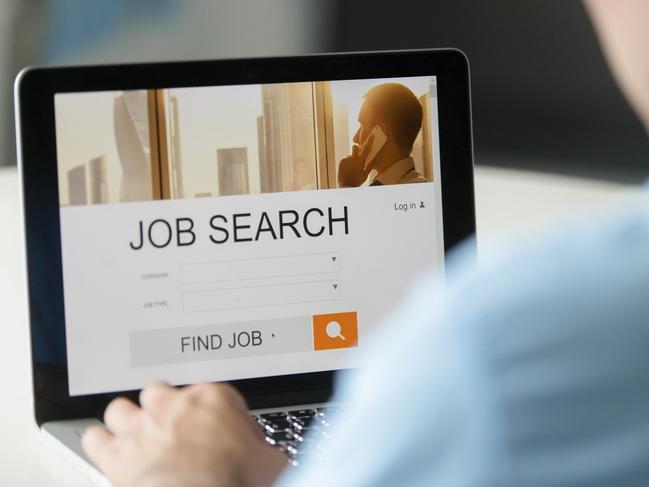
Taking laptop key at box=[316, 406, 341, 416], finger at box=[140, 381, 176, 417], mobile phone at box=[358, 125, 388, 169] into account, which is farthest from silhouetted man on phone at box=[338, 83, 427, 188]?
finger at box=[140, 381, 176, 417]


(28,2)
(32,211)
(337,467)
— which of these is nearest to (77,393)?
(32,211)

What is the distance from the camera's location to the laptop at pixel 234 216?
0.88 meters

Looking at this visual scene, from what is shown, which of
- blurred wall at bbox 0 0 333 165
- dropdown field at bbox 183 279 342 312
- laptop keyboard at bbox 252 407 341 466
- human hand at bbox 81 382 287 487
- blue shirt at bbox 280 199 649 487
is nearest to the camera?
blue shirt at bbox 280 199 649 487

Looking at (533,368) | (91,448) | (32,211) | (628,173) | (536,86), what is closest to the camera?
(533,368)

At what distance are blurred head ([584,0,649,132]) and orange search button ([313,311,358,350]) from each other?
48 centimetres

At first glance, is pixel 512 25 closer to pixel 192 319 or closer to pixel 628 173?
pixel 628 173

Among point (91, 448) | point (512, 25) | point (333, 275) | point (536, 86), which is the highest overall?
point (512, 25)

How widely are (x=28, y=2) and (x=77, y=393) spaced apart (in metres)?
2.62

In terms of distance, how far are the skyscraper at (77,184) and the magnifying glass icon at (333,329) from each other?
0.26 meters

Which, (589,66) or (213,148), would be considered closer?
(213,148)

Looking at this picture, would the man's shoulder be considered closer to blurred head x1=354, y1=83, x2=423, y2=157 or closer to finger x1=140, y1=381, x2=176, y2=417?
finger x1=140, y1=381, x2=176, y2=417

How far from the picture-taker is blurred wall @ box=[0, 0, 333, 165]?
3209 millimetres

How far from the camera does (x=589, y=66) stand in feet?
10.8

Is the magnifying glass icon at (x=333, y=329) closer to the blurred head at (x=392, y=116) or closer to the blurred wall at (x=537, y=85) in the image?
the blurred head at (x=392, y=116)
